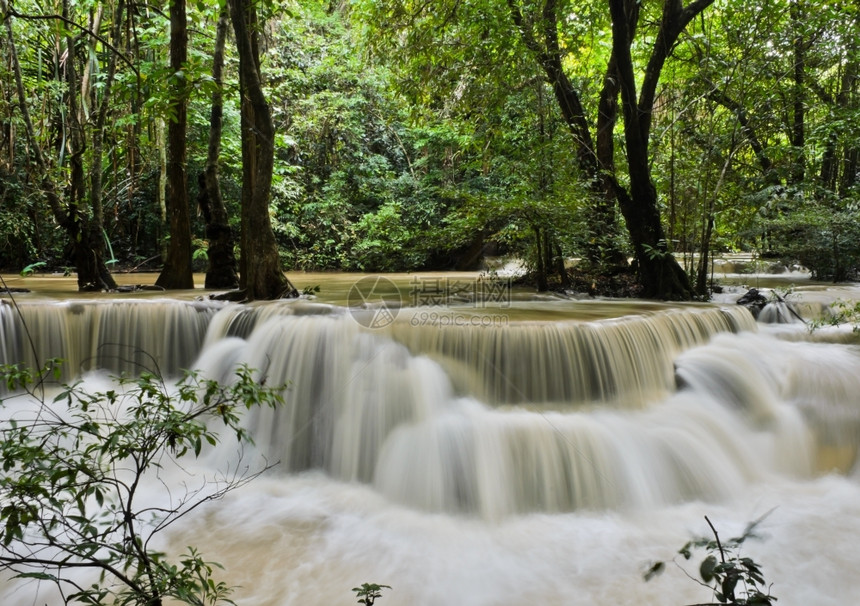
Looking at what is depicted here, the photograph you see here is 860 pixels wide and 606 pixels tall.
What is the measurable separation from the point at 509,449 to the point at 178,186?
22.0 ft

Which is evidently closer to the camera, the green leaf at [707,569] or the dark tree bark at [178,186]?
the green leaf at [707,569]

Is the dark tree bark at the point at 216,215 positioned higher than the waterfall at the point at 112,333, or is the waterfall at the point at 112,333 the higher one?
the dark tree bark at the point at 216,215

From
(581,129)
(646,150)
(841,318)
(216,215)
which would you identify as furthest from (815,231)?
(216,215)

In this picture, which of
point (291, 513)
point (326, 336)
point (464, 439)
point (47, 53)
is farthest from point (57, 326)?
point (47, 53)

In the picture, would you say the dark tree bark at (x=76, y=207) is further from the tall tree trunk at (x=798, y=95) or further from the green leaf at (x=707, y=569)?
the tall tree trunk at (x=798, y=95)

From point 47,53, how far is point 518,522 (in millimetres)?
14607

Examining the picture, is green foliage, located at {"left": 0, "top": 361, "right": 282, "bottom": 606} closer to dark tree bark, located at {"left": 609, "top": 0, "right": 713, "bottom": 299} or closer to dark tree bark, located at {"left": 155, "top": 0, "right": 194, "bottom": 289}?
dark tree bark, located at {"left": 155, "top": 0, "right": 194, "bottom": 289}

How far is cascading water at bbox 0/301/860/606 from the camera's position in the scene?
309cm

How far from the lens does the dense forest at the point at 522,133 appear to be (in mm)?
6797

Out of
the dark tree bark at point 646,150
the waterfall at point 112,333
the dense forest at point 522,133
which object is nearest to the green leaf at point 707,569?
the dense forest at point 522,133

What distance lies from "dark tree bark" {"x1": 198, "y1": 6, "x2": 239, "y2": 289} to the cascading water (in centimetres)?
223

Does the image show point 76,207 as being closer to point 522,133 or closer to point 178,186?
point 178,186

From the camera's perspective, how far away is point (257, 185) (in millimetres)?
6031

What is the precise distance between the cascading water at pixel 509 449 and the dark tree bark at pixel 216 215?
223 cm
